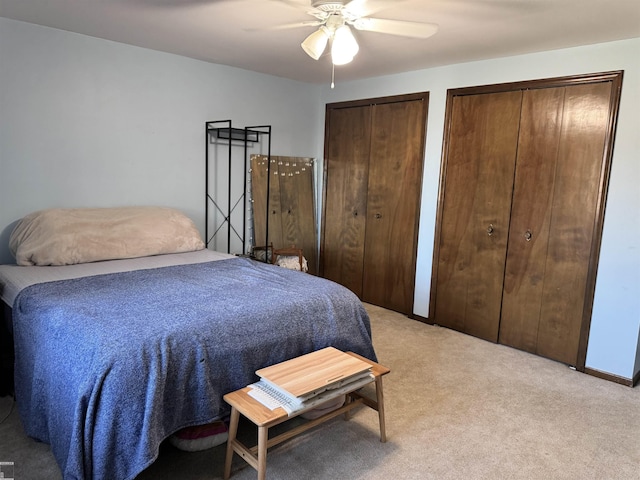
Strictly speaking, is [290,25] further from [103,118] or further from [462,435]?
[462,435]

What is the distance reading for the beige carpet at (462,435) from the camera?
200 cm

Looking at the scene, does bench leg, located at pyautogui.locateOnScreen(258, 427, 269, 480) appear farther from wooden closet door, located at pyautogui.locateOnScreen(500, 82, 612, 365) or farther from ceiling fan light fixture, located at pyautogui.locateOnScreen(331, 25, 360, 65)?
wooden closet door, located at pyautogui.locateOnScreen(500, 82, 612, 365)

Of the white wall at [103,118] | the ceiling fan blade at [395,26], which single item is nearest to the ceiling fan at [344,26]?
the ceiling fan blade at [395,26]

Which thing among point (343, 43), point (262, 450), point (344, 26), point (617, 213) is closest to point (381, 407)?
point (262, 450)

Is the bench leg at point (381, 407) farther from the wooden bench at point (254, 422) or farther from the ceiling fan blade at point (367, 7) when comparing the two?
the ceiling fan blade at point (367, 7)

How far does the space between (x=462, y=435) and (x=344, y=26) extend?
86.8 inches

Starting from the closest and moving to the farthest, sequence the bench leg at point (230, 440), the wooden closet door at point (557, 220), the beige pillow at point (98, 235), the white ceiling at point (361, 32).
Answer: the bench leg at point (230, 440) < the white ceiling at point (361, 32) < the beige pillow at point (98, 235) < the wooden closet door at point (557, 220)

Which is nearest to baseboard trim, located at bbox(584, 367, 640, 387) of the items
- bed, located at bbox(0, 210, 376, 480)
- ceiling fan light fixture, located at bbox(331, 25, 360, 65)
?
bed, located at bbox(0, 210, 376, 480)

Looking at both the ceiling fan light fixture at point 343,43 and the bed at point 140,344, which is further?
the ceiling fan light fixture at point 343,43

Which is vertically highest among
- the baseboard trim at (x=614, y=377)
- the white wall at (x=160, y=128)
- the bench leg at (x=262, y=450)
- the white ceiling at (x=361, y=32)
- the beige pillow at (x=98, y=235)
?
the white ceiling at (x=361, y=32)

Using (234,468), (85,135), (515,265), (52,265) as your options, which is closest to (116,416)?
(234,468)

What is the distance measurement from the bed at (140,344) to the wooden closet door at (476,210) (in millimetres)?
1529

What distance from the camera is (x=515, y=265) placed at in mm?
3438

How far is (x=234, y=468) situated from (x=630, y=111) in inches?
123
